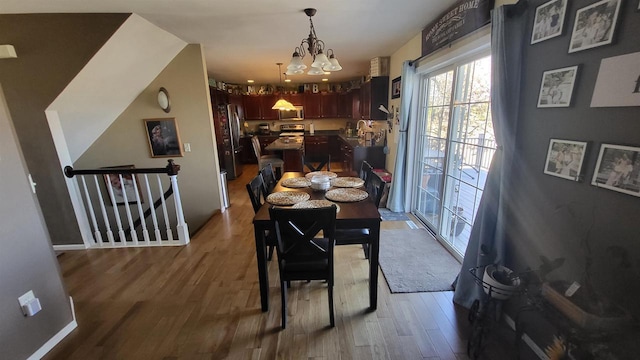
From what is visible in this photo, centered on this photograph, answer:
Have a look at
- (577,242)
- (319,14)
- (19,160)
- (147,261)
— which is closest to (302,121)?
(319,14)

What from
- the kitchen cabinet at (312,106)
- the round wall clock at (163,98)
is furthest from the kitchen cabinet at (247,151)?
the round wall clock at (163,98)

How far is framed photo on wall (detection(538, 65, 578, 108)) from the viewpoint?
49.3 inches

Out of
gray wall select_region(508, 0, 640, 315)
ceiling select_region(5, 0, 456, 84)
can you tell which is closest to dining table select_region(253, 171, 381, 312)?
gray wall select_region(508, 0, 640, 315)

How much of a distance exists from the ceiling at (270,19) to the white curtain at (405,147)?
1.76 ft

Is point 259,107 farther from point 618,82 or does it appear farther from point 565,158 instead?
point 618,82

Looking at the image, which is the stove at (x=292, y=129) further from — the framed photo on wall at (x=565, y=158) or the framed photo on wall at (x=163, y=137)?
the framed photo on wall at (x=565, y=158)

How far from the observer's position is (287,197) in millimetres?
2031

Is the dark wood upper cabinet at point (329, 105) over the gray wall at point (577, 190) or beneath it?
over

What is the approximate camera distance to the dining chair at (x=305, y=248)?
4.94 feet

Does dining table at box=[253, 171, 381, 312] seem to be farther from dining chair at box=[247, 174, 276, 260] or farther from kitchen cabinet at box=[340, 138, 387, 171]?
kitchen cabinet at box=[340, 138, 387, 171]

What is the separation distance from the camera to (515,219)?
1610mm

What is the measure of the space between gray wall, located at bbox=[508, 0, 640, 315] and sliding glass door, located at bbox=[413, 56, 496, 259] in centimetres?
56

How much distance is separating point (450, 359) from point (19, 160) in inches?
117

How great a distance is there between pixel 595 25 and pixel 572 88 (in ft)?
0.91
